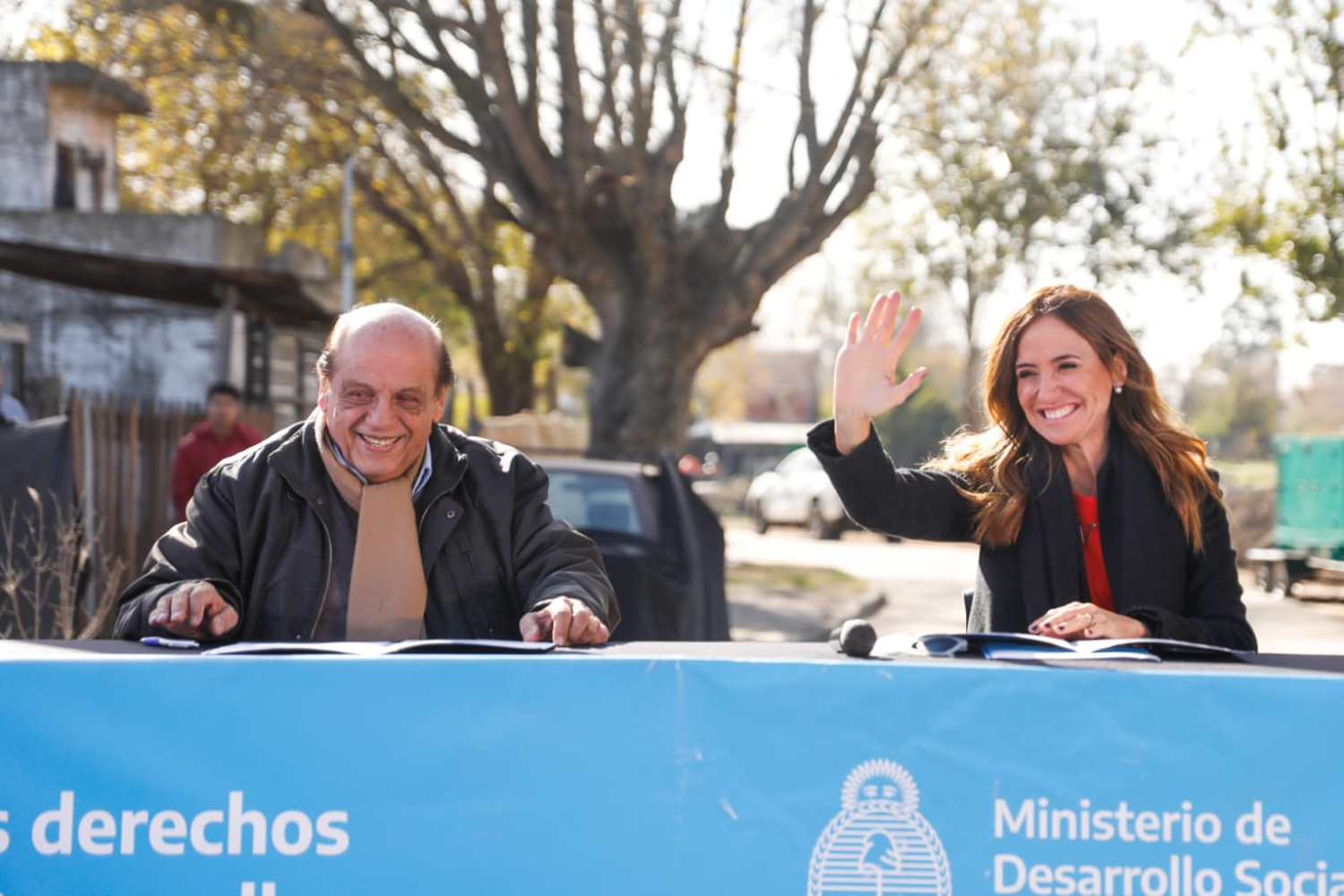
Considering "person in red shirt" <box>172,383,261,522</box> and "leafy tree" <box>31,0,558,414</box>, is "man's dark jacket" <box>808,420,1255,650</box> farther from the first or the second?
"leafy tree" <box>31,0,558,414</box>

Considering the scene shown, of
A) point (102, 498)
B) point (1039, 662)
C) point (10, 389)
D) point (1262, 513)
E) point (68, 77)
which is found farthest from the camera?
point (1262, 513)

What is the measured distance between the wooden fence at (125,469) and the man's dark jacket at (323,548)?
605cm

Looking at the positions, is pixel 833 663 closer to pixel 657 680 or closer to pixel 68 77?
pixel 657 680

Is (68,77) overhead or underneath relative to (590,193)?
overhead

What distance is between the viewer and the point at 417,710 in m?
2.35

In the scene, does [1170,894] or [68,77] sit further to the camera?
[68,77]

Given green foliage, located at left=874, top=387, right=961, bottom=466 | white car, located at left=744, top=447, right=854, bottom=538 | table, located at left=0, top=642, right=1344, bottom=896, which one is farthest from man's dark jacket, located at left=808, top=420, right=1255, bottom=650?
green foliage, located at left=874, top=387, right=961, bottom=466

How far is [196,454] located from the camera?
35.4ft

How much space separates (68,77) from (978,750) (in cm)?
2172

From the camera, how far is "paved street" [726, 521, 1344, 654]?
15.0m

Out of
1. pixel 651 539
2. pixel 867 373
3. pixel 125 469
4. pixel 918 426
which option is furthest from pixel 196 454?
pixel 918 426

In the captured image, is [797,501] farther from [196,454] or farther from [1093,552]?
[1093,552]

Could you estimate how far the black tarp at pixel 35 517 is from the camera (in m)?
7.50

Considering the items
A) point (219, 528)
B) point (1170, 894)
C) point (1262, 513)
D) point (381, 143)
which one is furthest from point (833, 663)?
point (1262, 513)
